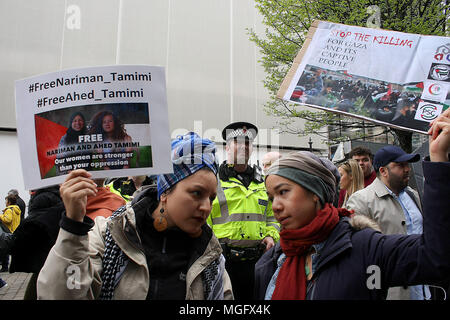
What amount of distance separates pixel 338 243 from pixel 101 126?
1254mm

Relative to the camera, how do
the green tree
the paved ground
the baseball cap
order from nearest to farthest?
the baseball cap
the paved ground
the green tree

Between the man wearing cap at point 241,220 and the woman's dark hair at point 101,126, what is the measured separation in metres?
1.79

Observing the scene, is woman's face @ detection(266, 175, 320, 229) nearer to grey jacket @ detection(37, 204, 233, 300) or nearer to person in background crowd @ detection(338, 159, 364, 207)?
grey jacket @ detection(37, 204, 233, 300)

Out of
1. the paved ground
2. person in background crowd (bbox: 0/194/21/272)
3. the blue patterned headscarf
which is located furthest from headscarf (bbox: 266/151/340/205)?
person in background crowd (bbox: 0/194/21/272)

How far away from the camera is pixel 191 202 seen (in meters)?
1.81

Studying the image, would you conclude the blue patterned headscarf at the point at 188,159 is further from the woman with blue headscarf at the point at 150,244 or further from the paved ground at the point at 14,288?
the paved ground at the point at 14,288

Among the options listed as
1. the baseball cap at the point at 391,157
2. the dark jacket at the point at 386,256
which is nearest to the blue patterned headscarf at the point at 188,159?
the dark jacket at the point at 386,256

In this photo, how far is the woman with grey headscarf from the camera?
5.01 ft

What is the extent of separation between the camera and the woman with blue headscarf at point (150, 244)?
147 centimetres

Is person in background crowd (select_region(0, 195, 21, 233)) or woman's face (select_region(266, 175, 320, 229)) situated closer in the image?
woman's face (select_region(266, 175, 320, 229))

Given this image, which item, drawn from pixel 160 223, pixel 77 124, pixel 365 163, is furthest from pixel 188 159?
pixel 365 163

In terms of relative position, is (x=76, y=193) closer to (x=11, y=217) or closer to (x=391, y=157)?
(x=391, y=157)

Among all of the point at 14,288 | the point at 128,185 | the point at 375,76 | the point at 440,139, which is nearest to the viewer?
the point at 440,139

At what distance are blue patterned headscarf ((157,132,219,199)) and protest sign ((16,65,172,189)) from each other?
8cm
